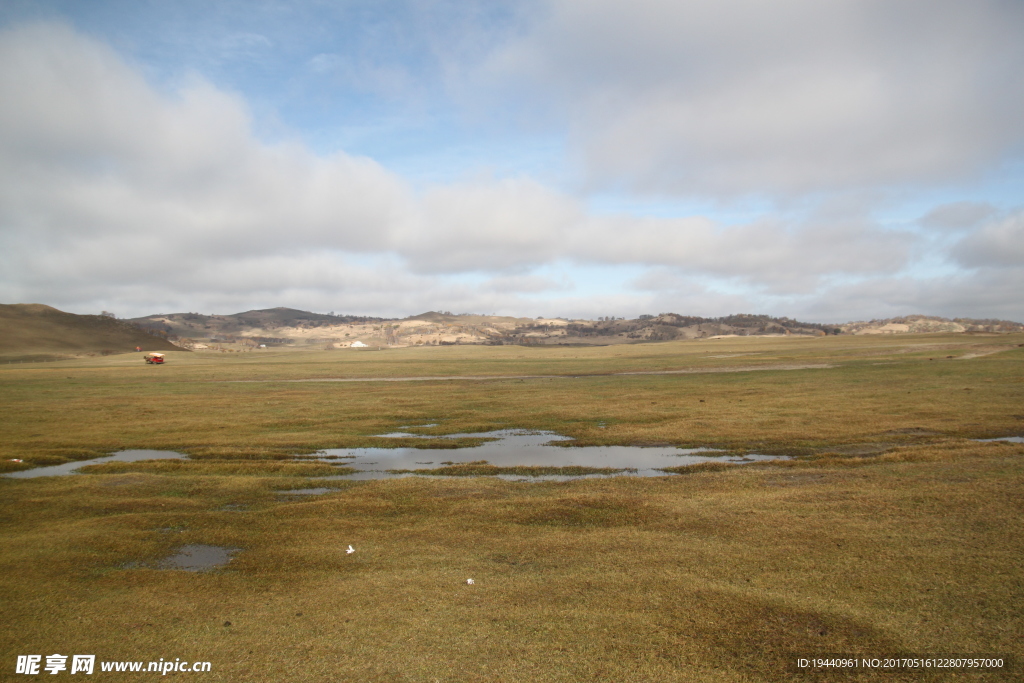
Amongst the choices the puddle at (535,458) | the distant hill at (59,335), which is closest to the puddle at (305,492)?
the puddle at (535,458)

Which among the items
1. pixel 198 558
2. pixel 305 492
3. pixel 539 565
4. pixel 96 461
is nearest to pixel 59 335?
pixel 96 461

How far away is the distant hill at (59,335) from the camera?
146 m

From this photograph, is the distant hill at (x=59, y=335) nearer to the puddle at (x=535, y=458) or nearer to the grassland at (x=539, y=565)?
the puddle at (x=535, y=458)

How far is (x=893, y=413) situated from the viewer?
29.6 metres

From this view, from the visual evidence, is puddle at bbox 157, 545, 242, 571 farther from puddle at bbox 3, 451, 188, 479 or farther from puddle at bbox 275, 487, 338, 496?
puddle at bbox 3, 451, 188, 479

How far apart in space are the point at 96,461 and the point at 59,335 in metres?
183

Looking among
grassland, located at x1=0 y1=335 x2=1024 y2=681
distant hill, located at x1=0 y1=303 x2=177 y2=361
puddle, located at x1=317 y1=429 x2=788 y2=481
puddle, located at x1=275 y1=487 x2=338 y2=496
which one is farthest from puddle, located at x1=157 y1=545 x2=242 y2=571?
distant hill, located at x1=0 y1=303 x2=177 y2=361

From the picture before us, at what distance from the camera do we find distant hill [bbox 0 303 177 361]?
145875 millimetres

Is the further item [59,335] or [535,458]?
[59,335]

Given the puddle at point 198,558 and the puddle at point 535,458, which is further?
the puddle at point 535,458

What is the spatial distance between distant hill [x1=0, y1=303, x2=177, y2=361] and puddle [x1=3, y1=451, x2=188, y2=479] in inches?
5519

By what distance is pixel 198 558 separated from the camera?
1193 centimetres

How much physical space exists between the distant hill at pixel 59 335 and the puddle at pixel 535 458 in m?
148

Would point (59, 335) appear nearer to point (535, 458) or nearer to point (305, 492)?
point (305, 492)
